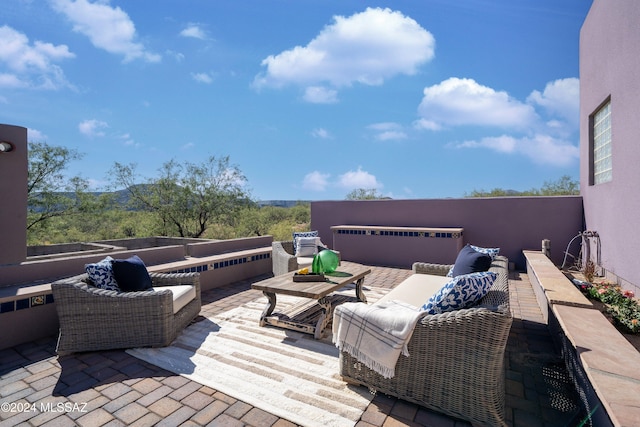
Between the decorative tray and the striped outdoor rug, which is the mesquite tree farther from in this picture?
the decorative tray

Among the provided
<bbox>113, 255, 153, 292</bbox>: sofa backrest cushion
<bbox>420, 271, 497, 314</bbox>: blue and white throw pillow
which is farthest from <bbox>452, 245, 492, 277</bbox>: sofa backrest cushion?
<bbox>113, 255, 153, 292</bbox>: sofa backrest cushion

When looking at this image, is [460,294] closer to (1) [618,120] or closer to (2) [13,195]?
(1) [618,120]

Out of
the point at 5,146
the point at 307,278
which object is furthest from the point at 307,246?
the point at 5,146

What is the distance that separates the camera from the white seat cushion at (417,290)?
9.96 ft

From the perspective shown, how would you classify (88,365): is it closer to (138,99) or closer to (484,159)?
(138,99)

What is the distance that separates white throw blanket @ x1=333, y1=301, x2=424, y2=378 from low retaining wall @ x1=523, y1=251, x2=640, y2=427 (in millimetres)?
964

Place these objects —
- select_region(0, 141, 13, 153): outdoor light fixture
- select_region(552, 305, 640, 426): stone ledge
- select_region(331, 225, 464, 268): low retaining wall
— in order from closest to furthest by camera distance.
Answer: select_region(552, 305, 640, 426): stone ledge < select_region(0, 141, 13, 153): outdoor light fixture < select_region(331, 225, 464, 268): low retaining wall

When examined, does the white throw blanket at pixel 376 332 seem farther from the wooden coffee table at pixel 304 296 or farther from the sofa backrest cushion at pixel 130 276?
the sofa backrest cushion at pixel 130 276

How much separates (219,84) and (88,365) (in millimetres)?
7976

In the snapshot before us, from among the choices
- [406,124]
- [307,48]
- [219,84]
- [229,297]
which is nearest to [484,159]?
[406,124]

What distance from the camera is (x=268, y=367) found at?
104 inches

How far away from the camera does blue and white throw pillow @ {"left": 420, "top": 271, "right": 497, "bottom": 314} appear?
218 centimetres

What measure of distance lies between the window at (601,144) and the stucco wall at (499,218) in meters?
0.91

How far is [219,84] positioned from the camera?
8.84 metres
